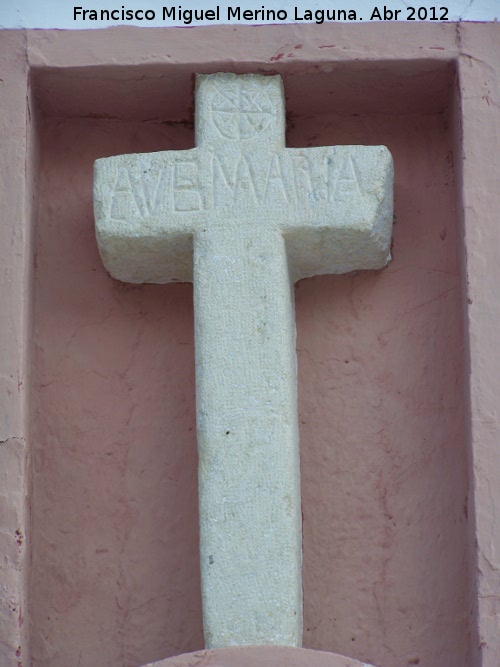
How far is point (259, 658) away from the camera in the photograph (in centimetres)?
244

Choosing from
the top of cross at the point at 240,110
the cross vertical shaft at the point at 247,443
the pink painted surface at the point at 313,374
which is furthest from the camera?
the top of cross at the point at 240,110

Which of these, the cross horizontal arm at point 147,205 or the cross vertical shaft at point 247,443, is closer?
the cross vertical shaft at point 247,443

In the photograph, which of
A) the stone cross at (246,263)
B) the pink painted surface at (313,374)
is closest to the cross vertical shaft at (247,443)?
the stone cross at (246,263)

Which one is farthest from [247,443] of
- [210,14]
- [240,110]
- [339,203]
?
[210,14]

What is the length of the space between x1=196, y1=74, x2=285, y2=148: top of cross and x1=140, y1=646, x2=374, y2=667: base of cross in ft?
3.64

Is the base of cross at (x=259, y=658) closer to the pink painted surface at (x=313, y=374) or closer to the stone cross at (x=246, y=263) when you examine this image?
the stone cross at (x=246, y=263)

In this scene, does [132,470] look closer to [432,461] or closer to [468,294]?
[432,461]

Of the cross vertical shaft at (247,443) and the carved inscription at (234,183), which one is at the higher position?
the carved inscription at (234,183)

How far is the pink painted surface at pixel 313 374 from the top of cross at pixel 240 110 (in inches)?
1.6

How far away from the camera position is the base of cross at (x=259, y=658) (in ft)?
7.95

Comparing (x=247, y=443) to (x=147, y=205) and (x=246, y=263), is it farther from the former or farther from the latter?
(x=147, y=205)

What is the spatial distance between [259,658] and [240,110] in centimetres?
123

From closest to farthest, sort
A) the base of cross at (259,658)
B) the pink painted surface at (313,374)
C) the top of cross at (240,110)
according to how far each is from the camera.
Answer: the base of cross at (259,658) < the pink painted surface at (313,374) < the top of cross at (240,110)

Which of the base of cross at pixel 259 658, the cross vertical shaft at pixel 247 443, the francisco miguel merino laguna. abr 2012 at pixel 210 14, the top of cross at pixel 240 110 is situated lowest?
the base of cross at pixel 259 658
